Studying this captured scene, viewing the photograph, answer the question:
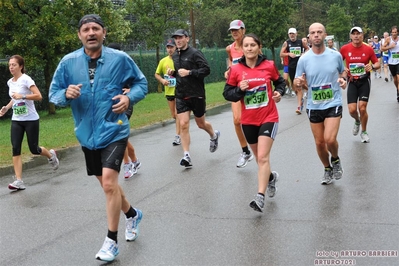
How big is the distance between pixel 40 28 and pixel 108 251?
16.3 meters

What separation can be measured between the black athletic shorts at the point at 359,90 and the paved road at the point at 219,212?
801mm

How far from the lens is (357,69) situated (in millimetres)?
10984

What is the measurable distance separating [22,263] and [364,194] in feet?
12.9

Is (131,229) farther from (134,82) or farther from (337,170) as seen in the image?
(337,170)

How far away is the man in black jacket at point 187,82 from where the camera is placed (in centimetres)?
984

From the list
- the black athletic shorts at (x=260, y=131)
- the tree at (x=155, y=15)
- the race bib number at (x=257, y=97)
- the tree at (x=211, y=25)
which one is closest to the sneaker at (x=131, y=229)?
the black athletic shorts at (x=260, y=131)

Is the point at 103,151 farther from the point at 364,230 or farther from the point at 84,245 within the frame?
the point at 364,230

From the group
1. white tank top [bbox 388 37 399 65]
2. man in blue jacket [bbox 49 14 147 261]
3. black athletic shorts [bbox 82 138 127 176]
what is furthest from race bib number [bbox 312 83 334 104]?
white tank top [bbox 388 37 399 65]

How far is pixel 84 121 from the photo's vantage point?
5617 mm

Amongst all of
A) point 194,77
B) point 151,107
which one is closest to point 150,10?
point 151,107

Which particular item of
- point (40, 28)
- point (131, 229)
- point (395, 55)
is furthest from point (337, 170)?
point (40, 28)

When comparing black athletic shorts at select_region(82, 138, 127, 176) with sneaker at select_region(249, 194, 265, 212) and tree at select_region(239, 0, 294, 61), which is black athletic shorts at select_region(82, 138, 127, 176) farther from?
tree at select_region(239, 0, 294, 61)

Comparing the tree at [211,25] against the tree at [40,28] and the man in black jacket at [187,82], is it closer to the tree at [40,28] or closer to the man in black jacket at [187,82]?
the tree at [40,28]

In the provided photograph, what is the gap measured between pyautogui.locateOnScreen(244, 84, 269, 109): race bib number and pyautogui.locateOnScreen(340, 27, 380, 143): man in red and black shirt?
3.94 metres
